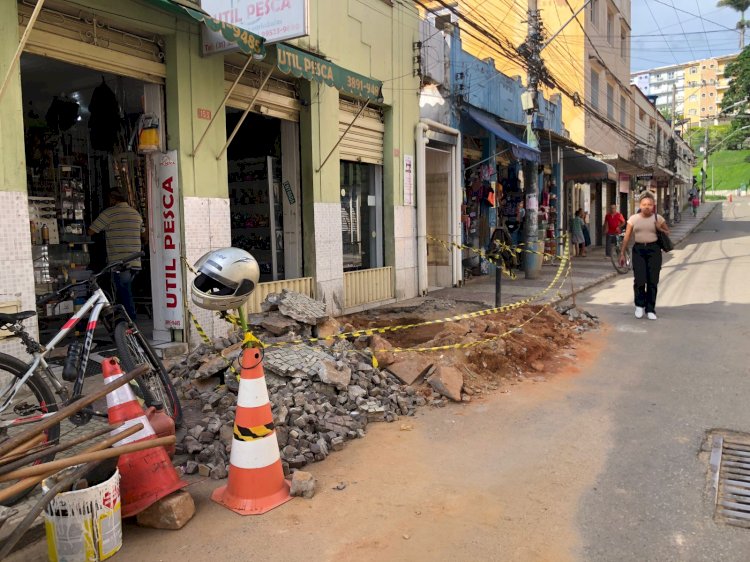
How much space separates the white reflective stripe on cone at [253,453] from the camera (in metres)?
3.47

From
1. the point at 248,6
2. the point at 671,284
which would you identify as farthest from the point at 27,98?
the point at 671,284

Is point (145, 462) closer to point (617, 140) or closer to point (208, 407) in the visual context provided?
point (208, 407)

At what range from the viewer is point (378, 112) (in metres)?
10.6

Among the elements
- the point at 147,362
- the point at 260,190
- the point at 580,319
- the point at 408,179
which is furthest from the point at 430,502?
the point at 408,179

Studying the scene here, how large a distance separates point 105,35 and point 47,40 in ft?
2.34

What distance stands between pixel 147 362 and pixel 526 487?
296 centimetres

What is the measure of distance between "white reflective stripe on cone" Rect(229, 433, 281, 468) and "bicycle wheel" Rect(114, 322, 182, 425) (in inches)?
50.2

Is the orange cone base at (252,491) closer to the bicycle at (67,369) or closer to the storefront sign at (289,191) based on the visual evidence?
the bicycle at (67,369)

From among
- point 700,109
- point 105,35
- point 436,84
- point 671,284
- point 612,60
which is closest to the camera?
point 105,35

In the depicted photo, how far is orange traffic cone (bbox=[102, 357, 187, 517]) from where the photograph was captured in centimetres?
326

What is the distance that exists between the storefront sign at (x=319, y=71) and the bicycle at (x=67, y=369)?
3240 millimetres

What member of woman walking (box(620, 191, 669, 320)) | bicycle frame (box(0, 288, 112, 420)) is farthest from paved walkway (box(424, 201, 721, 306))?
bicycle frame (box(0, 288, 112, 420))

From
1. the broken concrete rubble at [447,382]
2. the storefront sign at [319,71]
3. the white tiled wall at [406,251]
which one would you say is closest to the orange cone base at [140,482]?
the broken concrete rubble at [447,382]

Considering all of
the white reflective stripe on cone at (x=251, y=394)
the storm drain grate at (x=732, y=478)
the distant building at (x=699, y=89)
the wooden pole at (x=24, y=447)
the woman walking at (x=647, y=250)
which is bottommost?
the storm drain grate at (x=732, y=478)
